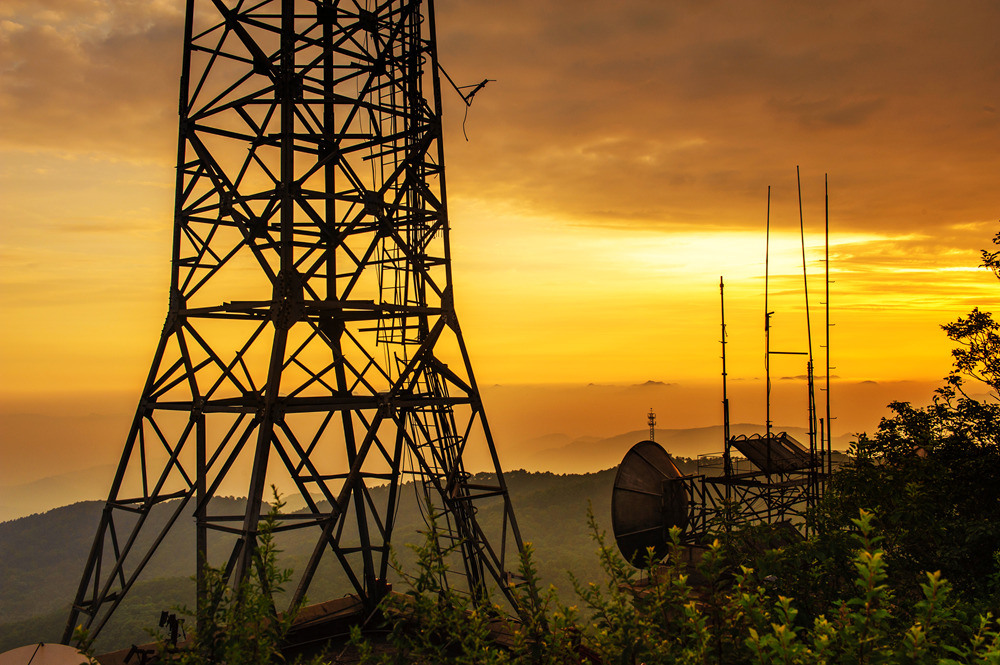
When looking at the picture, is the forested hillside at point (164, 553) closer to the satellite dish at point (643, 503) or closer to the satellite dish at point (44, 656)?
the satellite dish at point (643, 503)

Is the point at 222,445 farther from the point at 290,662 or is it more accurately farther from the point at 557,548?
the point at 557,548

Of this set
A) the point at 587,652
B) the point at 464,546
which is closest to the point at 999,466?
the point at 464,546

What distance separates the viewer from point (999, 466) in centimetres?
1914

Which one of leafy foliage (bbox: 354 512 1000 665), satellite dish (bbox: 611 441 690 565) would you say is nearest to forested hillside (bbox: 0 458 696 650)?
satellite dish (bbox: 611 441 690 565)

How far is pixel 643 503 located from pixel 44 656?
20.3 m

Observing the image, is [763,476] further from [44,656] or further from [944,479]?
[44,656]

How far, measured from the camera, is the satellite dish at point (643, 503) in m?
26.6

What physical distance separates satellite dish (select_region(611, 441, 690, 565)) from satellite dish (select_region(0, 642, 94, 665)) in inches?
743

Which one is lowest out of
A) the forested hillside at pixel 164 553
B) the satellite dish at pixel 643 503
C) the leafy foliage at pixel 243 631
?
the forested hillside at pixel 164 553

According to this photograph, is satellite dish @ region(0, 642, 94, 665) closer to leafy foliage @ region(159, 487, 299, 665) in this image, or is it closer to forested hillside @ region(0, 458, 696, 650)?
leafy foliage @ region(159, 487, 299, 665)

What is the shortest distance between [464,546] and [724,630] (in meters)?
11.8

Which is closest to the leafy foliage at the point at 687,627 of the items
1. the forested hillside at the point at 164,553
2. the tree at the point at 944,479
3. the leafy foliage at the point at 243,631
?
the leafy foliage at the point at 243,631

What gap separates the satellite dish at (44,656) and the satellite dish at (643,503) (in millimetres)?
18879

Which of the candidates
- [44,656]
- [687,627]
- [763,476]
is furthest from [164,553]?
[687,627]
